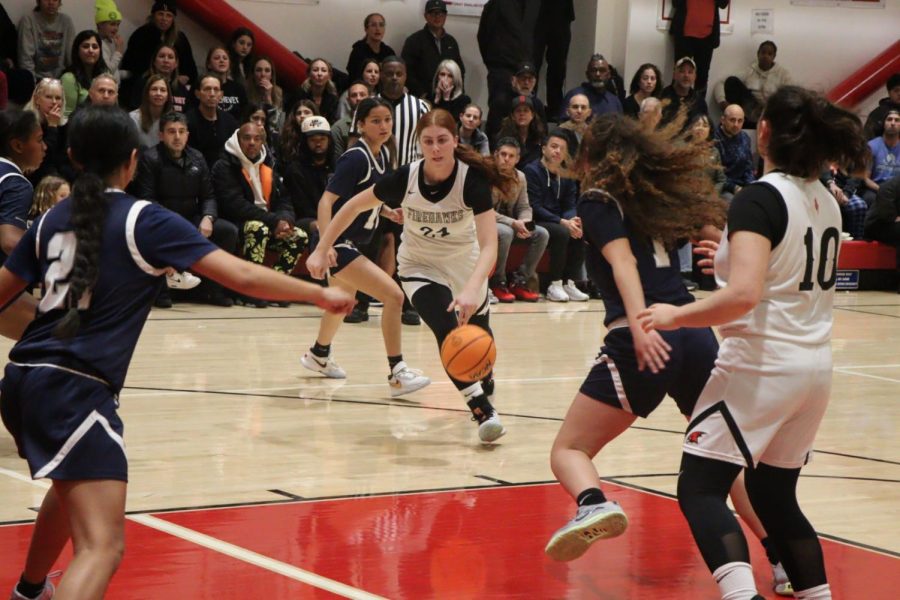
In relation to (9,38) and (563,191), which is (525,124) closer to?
(563,191)

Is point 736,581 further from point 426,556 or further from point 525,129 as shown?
point 525,129

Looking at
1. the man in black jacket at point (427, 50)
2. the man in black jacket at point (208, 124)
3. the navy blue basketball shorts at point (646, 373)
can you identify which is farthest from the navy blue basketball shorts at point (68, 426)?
the man in black jacket at point (427, 50)

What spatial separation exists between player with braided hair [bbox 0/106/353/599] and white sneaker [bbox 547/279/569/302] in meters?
10.2

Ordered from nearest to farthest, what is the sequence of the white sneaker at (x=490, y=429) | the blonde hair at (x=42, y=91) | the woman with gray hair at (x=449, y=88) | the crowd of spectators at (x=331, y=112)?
the white sneaker at (x=490, y=429), the blonde hair at (x=42, y=91), the crowd of spectators at (x=331, y=112), the woman with gray hair at (x=449, y=88)

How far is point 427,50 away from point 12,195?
9.84 meters

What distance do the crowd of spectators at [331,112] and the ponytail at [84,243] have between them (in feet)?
20.5

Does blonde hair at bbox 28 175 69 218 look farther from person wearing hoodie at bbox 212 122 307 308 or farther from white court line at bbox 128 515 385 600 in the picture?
white court line at bbox 128 515 385 600

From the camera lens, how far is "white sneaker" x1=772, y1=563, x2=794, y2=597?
452cm

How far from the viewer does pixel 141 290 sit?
3.55 m

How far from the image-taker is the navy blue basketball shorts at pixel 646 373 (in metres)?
4.46

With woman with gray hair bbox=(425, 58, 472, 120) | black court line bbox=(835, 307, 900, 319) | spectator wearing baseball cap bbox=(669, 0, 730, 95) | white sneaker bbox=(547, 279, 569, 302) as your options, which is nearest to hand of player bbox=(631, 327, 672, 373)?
white sneaker bbox=(547, 279, 569, 302)

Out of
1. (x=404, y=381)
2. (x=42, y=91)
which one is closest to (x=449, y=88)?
(x=42, y=91)

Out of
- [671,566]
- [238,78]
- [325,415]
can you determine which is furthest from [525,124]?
[671,566]

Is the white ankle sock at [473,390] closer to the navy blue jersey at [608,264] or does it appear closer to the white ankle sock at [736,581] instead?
A: the navy blue jersey at [608,264]
